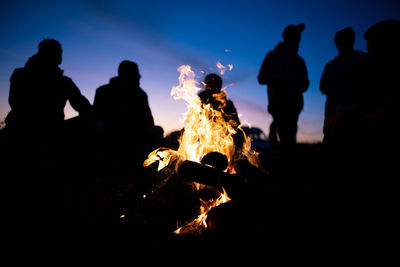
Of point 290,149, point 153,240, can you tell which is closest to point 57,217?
point 153,240

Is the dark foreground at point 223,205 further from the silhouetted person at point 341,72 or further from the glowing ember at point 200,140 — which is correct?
the silhouetted person at point 341,72

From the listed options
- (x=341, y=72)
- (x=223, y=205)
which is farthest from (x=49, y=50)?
(x=341, y=72)

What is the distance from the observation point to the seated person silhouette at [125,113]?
6.65 meters

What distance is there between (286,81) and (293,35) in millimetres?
1634

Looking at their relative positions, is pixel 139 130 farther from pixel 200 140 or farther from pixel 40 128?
pixel 200 140

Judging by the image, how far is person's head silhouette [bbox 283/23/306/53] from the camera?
671 cm

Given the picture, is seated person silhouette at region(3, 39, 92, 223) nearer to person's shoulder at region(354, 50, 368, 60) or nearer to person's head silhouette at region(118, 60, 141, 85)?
person's head silhouette at region(118, 60, 141, 85)

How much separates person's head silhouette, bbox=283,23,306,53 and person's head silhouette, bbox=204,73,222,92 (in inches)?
133

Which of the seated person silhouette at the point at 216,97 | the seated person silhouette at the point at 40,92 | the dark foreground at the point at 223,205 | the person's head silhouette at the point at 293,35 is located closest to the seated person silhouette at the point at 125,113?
the seated person silhouette at the point at 40,92

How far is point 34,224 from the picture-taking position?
9.89ft

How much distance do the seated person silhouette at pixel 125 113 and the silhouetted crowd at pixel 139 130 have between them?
34 mm

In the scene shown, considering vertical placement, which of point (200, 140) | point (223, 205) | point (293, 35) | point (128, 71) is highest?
point (293, 35)

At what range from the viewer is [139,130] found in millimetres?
6848

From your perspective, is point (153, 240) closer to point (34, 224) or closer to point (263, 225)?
point (263, 225)
